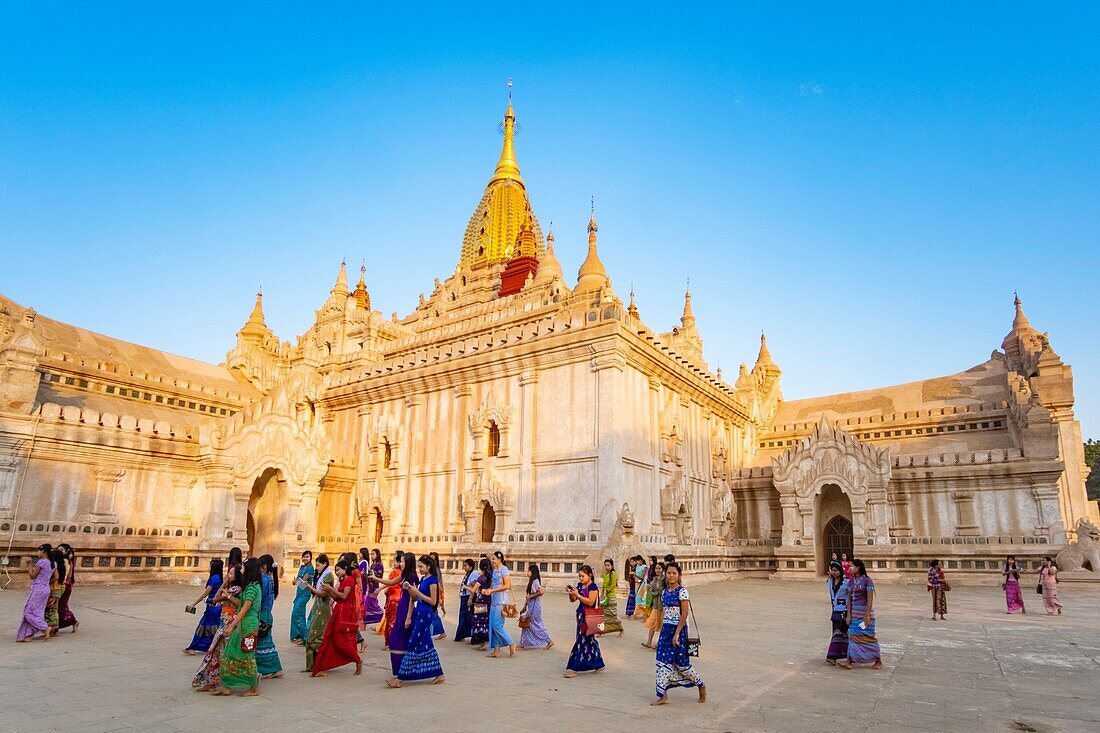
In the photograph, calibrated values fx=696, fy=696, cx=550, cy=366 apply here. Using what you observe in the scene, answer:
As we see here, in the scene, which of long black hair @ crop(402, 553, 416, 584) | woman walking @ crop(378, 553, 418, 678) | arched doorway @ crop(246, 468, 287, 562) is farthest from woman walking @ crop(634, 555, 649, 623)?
arched doorway @ crop(246, 468, 287, 562)

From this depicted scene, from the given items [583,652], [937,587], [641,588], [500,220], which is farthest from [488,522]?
[500,220]

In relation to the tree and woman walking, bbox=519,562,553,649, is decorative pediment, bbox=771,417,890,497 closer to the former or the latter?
woman walking, bbox=519,562,553,649

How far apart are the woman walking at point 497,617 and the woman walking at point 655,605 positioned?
8.58 ft

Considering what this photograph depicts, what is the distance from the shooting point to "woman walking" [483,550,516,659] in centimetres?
1194

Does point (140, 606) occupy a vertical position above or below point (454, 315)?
A: below

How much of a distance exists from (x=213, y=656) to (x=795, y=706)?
7.20 m

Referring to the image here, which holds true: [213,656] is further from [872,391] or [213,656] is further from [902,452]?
[872,391]

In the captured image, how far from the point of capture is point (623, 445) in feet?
81.6

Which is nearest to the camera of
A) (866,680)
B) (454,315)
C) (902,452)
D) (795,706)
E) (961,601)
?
(795,706)

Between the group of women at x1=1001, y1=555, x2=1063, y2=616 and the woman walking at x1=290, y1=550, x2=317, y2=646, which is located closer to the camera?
the woman walking at x1=290, y1=550, x2=317, y2=646

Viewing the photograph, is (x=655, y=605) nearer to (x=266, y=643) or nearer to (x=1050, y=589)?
(x=266, y=643)

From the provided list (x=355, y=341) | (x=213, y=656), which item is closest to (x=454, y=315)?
(x=355, y=341)

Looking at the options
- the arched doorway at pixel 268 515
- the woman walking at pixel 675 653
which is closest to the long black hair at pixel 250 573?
the woman walking at pixel 675 653

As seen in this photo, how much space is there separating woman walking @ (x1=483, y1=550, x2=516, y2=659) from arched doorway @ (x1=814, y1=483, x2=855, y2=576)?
A: 78.5 feet
